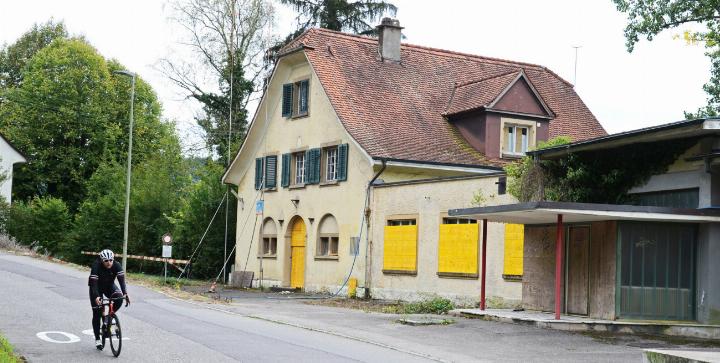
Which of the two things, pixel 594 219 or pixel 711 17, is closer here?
Answer: pixel 594 219

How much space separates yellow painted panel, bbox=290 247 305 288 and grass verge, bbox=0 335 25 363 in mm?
21595

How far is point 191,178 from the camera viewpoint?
56562 mm

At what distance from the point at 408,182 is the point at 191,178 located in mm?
29320

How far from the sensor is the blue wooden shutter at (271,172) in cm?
3856

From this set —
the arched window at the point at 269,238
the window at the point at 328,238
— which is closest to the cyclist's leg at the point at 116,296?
the window at the point at 328,238

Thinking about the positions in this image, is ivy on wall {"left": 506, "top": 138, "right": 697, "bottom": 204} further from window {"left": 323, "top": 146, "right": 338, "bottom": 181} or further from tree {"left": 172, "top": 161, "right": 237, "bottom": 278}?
tree {"left": 172, "top": 161, "right": 237, "bottom": 278}

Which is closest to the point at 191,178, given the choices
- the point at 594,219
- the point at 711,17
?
the point at 711,17

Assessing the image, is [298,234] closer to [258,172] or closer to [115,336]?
[258,172]

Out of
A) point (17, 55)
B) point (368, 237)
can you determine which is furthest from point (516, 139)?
point (17, 55)

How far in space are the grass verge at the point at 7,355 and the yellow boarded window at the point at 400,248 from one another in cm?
1586

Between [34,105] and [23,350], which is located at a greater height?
[34,105]

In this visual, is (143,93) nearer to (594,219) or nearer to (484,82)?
(484,82)

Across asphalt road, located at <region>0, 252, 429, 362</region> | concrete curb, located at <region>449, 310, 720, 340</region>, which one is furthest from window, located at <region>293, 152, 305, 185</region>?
concrete curb, located at <region>449, 310, 720, 340</region>

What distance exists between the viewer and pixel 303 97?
3666cm
